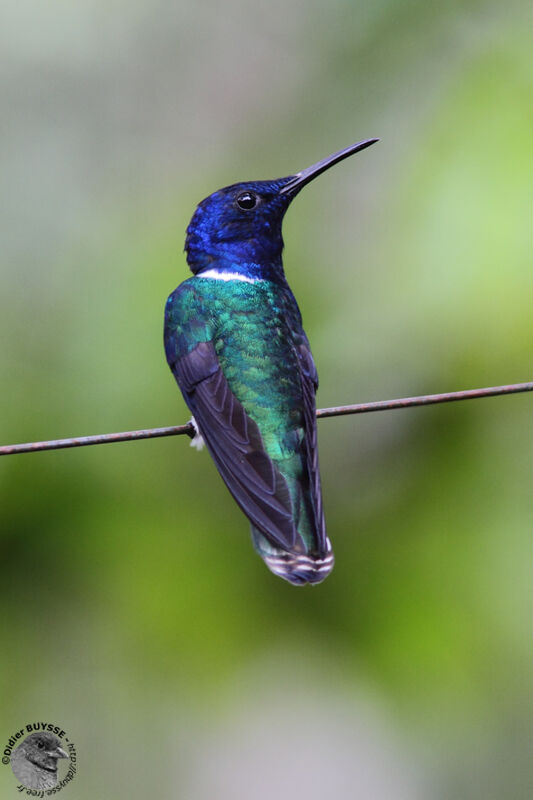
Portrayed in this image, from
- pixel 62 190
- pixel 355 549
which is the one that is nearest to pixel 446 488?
pixel 355 549

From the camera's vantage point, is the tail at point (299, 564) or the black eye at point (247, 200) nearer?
the tail at point (299, 564)

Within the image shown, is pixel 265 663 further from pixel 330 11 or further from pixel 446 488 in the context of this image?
pixel 330 11

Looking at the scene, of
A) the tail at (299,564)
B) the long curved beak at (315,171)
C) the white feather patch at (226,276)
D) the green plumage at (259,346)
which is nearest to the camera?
the tail at (299,564)

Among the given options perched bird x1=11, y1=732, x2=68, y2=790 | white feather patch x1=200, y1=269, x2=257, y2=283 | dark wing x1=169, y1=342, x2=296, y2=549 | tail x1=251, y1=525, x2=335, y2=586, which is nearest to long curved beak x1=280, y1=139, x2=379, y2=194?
white feather patch x1=200, y1=269, x2=257, y2=283

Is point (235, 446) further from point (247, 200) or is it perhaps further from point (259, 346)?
point (247, 200)

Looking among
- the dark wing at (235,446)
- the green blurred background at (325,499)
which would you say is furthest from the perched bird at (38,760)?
the dark wing at (235,446)

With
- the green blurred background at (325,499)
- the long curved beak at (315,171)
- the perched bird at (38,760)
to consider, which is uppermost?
the long curved beak at (315,171)

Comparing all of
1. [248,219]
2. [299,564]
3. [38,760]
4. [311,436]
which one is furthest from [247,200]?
[38,760]

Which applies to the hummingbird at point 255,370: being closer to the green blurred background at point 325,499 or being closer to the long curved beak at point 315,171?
the long curved beak at point 315,171
